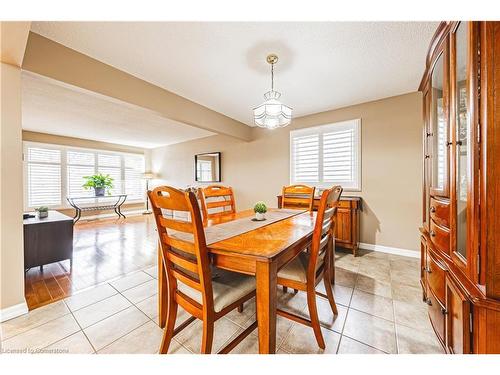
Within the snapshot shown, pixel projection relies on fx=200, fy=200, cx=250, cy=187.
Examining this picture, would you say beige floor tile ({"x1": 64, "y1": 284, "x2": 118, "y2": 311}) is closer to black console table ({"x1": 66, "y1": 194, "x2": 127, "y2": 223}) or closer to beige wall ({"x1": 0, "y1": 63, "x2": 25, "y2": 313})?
beige wall ({"x1": 0, "y1": 63, "x2": 25, "y2": 313})

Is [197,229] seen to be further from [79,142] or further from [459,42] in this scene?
[79,142]

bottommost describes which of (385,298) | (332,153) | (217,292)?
(385,298)

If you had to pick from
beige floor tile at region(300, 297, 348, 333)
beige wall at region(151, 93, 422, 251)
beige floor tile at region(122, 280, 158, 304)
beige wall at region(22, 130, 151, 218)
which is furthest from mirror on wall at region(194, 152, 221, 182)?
beige floor tile at region(300, 297, 348, 333)

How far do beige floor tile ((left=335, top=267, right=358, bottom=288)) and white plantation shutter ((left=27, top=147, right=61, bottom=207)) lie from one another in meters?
6.89

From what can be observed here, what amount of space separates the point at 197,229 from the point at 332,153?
315 centimetres

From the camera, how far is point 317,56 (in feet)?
6.59

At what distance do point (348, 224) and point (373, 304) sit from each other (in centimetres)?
138

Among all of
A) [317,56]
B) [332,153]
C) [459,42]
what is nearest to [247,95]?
[317,56]

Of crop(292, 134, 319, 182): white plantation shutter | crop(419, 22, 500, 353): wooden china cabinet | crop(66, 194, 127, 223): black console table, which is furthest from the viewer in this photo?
crop(66, 194, 127, 223): black console table

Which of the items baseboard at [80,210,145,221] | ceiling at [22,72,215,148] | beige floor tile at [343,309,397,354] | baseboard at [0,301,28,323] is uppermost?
ceiling at [22,72,215,148]

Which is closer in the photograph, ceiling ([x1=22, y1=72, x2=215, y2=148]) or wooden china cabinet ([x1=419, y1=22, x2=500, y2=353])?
wooden china cabinet ([x1=419, y1=22, x2=500, y2=353])

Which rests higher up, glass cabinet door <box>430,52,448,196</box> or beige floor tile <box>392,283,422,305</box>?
glass cabinet door <box>430,52,448,196</box>

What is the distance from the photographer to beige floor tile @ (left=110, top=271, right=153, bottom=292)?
6.92ft

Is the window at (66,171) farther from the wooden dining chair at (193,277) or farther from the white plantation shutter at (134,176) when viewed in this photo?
the wooden dining chair at (193,277)
